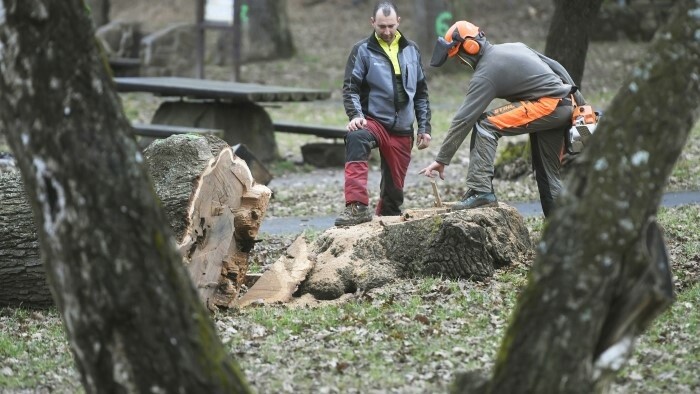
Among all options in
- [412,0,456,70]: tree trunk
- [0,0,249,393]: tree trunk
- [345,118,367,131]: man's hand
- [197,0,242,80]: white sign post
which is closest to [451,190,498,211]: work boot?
[345,118,367,131]: man's hand

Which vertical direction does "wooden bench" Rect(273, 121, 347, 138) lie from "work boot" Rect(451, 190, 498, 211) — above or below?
below

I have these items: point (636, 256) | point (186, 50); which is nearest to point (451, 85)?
point (186, 50)

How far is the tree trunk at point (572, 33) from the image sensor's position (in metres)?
12.1

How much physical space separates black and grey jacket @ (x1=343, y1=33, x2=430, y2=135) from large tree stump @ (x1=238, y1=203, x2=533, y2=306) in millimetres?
1037

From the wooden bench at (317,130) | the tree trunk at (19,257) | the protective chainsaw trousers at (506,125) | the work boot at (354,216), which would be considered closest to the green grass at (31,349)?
the tree trunk at (19,257)

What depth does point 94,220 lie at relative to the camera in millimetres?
4121

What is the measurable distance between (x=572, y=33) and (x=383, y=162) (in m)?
4.50

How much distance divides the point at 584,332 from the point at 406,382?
1634 millimetres

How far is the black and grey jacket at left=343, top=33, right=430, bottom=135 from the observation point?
27.3 ft

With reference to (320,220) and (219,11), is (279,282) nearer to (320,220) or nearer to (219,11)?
(320,220)

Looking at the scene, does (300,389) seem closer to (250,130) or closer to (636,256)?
(636,256)

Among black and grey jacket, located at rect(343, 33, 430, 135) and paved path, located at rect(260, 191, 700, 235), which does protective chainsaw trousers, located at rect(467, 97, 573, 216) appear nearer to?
black and grey jacket, located at rect(343, 33, 430, 135)

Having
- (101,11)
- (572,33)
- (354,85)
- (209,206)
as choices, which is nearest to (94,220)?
(209,206)

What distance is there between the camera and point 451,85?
23141 millimetres
